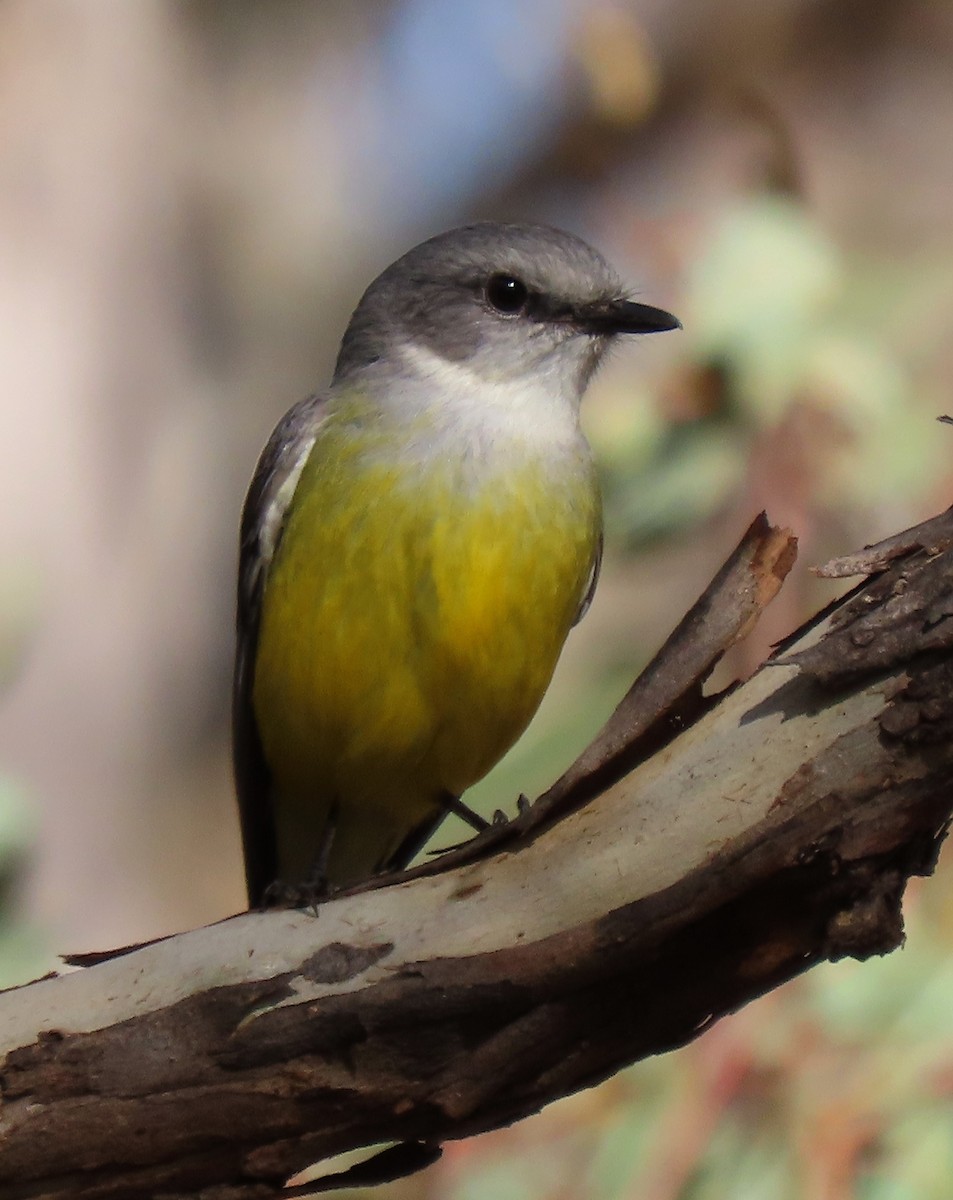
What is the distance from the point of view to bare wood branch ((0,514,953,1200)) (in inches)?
88.4

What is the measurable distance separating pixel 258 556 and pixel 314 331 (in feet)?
12.6

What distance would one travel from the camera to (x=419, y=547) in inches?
131

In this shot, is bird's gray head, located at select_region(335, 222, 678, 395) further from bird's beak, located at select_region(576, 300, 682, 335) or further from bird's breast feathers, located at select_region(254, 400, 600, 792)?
bird's breast feathers, located at select_region(254, 400, 600, 792)

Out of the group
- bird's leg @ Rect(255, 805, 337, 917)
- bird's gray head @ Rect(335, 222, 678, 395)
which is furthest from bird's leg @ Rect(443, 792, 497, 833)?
bird's gray head @ Rect(335, 222, 678, 395)

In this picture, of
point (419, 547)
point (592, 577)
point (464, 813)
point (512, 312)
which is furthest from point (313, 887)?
point (512, 312)

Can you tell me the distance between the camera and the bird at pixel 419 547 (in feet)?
10.9

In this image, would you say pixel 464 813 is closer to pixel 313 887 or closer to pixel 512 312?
pixel 313 887

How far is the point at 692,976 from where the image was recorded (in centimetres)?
235

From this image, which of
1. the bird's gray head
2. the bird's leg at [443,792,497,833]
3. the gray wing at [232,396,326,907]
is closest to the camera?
the gray wing at [232,396,326,907]

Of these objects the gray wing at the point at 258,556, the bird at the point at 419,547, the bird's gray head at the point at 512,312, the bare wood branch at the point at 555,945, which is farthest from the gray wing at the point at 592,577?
the bare wood branch at the point at 555,945

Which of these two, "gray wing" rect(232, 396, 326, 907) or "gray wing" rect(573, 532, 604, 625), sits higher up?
"gray wing" rect(232, 396, 326, 907)

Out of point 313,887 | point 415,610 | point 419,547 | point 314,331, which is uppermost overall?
point 314,331

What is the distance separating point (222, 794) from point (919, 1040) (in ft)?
13.1

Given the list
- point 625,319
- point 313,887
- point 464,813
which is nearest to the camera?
point 313,887
